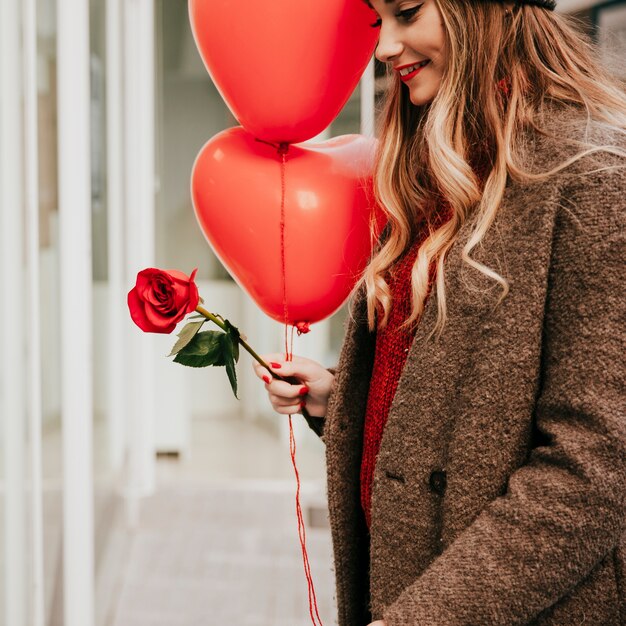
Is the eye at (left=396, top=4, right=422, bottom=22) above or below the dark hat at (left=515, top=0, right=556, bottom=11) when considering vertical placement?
below

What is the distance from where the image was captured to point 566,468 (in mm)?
763

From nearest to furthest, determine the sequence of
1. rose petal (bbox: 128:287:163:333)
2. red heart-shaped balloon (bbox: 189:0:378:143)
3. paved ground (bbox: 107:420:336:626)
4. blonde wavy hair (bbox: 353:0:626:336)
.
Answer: blonde wavy hair (bbox: 353:0:626:336)
rose petal (bbox: 128:287:163:333)
red heart-shaped balloon (bbox: 189:0:378:143)
paved ground (bbox: 107:420:336:626)

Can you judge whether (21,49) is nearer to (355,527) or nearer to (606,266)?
(355,527)

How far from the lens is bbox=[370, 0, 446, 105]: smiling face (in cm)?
93

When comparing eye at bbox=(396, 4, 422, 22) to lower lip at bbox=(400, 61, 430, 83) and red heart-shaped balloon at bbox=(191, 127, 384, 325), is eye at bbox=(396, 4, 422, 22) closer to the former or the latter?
lower lip at bbox=(400, 61, 430, 83)

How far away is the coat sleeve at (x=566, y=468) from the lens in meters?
0.74

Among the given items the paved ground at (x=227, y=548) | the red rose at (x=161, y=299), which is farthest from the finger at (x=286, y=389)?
the paved ground at (x=227, y=548)

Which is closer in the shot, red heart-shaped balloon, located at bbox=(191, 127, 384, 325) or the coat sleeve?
the coat sleeve

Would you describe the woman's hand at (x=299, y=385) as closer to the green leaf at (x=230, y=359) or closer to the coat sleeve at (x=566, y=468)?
the green leaf at (x=230, y=359)

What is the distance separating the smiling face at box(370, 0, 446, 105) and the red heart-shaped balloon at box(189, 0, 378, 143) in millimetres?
106

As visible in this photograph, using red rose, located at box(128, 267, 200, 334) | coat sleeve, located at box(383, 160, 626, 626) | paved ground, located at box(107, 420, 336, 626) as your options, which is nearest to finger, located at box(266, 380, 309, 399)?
red rose, located at box(128, 267, 200, 334)

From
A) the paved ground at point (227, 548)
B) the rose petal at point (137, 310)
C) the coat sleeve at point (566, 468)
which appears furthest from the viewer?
the paved ground at point (227, 548)

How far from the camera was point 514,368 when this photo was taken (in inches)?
31.3

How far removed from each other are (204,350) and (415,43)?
0.46 metres
